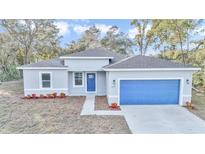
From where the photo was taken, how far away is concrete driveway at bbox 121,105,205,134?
6.66 meters

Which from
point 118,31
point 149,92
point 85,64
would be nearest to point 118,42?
point 118,31

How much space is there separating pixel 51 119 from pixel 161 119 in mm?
A: 5093

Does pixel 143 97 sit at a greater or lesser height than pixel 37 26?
lesser

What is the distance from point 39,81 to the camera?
12188 millimetres

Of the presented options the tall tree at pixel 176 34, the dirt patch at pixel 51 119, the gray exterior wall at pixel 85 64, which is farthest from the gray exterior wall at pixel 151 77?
the tall tree at pixel 176 34

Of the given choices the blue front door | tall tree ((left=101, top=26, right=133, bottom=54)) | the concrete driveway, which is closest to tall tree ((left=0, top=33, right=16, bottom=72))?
the blue front door

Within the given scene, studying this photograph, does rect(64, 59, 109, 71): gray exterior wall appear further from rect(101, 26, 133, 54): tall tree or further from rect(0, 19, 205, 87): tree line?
rect(101, 26, 133, 54): tall tree

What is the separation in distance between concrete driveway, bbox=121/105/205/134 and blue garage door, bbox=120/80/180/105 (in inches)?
16.6

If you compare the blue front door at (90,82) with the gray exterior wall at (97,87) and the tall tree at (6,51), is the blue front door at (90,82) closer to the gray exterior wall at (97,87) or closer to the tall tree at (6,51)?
the gray exterior wall at (97,87)
